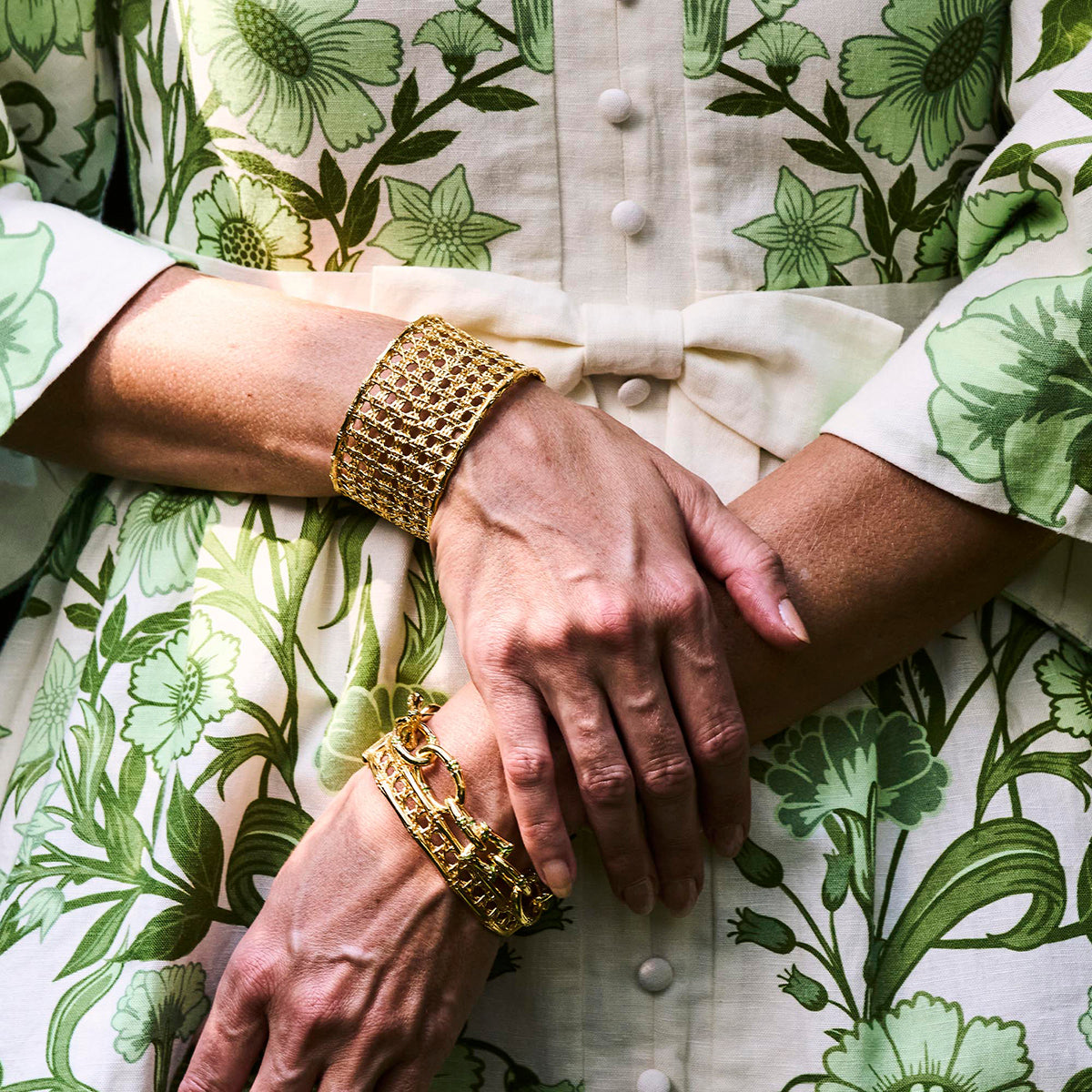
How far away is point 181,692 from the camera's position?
83cm

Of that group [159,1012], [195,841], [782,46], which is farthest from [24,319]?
[782,46]

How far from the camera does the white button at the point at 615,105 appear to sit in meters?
0.85

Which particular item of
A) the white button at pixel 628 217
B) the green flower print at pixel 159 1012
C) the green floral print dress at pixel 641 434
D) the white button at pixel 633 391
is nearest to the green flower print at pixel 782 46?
the green floral print dress at pixel 641 434

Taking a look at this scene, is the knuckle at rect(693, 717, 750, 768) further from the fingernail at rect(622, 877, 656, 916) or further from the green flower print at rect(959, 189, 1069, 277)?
the green flower print at rect(959, 189, 1069, 277)

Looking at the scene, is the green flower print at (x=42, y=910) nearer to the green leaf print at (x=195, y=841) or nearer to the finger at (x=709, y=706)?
the green leaf print at (x=195, y=841)

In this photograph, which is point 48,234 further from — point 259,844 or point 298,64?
point 259,844

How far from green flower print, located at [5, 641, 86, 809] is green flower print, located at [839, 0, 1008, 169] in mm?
768

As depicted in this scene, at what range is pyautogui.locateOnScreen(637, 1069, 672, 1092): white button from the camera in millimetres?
803

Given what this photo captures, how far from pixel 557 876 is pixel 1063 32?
0.72 metres

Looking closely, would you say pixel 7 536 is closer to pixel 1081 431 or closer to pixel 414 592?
pixel 414 592

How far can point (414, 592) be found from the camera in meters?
0.83

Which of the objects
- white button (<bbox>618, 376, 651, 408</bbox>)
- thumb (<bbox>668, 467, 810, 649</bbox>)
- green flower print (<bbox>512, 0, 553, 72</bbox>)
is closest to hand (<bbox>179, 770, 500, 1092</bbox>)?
thumb (<bbox>668, 467, 810, 649</bbox>)

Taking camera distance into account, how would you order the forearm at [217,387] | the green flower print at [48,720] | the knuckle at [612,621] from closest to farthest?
the knuckle at [612,621] → the forearm at [217,387] → the green flower print at [48,720]

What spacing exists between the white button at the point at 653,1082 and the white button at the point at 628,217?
63 cm
